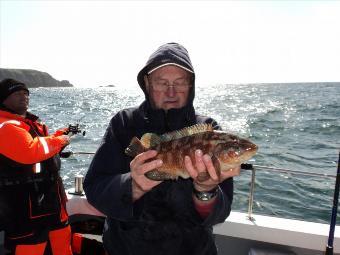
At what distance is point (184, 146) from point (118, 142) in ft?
1.84

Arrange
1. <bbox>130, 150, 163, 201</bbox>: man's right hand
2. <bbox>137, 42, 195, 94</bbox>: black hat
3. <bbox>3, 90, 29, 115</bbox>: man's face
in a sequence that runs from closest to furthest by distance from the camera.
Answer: <bbox>130, 150, 163, 201</bbox>: man's right hand, <bbox>137, 42, 195, 94</bbox>: black hat, <bbox>3, 90, 29, 115</bbox>: man's face

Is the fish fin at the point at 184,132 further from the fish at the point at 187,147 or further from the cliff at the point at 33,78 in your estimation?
the cliff at the point at 33,78

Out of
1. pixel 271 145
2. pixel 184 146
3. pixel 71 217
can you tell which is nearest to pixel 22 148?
pixel 71 217

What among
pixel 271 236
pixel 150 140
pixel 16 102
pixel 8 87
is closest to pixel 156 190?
pixel 150 140

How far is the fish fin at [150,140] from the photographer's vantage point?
8.76ft

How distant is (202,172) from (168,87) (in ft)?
2.84

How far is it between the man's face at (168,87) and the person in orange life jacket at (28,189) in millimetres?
1955

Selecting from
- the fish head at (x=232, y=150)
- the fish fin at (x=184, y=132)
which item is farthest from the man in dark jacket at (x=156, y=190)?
the fish fin at (x=184, y=132)

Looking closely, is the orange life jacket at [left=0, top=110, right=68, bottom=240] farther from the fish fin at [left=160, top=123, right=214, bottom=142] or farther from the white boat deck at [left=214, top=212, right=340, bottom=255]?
the white boat deck at [left=214, top=212, right=340, bottom=255]

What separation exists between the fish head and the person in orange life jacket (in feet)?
8.14

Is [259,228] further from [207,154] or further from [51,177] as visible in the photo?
[51,177]

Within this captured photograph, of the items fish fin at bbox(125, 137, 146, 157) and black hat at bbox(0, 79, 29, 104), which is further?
black hat at bbox(0, 79, 29, 104)

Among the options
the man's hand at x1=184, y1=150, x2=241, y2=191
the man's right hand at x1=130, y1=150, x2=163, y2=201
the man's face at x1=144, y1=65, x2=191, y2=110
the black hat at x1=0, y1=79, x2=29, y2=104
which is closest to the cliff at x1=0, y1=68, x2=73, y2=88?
the black hat at x1=0, y1=79, x2=29, y2=104

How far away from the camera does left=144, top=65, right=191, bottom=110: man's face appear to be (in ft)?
9.62
